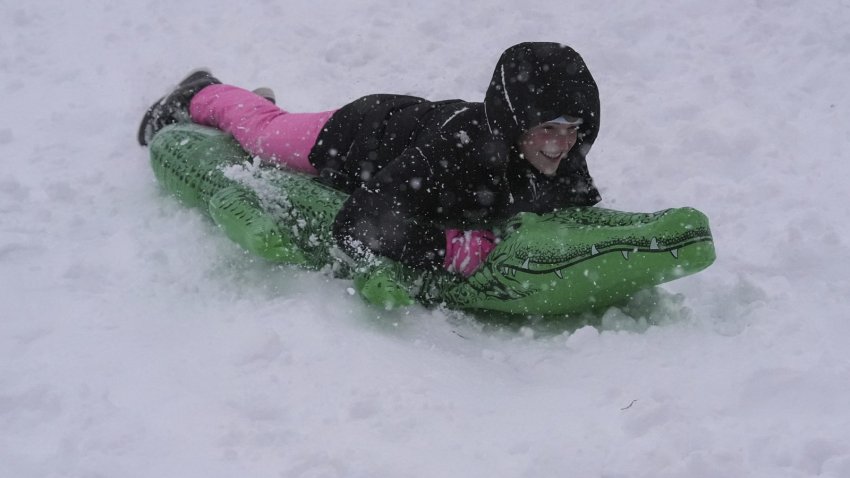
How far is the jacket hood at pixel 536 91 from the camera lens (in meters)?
3.10

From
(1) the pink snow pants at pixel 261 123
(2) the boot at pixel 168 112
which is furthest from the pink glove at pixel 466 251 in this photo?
(2) the boot at pixel 168 112

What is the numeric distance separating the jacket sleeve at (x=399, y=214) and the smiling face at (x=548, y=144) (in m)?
0.36

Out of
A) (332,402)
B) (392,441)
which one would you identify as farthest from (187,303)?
(392,441)

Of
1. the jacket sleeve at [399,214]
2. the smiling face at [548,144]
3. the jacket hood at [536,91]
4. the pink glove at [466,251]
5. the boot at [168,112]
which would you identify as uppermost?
the jacket hood at [536,91]

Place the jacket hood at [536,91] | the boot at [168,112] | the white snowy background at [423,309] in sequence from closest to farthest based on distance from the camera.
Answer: the white snowy background at [423,309] → the jacket hood at [536,91] → the boot at [168,112]

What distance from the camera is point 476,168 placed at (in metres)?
3.31

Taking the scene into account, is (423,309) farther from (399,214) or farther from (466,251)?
(399,214)

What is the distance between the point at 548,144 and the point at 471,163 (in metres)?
0.31

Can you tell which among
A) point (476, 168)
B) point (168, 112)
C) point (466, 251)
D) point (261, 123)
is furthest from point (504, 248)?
point (168, 112)

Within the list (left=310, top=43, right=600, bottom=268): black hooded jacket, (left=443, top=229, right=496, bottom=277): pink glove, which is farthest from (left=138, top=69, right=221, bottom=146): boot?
(left=443, top=229, right=496, bottom=277): pink glove

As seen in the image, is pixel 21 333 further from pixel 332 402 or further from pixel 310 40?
pixel 310 40

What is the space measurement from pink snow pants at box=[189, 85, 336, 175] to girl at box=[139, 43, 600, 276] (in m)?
0.32

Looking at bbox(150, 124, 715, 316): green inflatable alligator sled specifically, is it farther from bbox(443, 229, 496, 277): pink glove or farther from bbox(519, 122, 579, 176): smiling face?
bbox(519, 122, 579, 176): smiling face

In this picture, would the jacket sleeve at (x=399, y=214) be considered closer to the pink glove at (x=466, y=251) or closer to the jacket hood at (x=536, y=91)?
the pink glove at (x=466, y=251)
